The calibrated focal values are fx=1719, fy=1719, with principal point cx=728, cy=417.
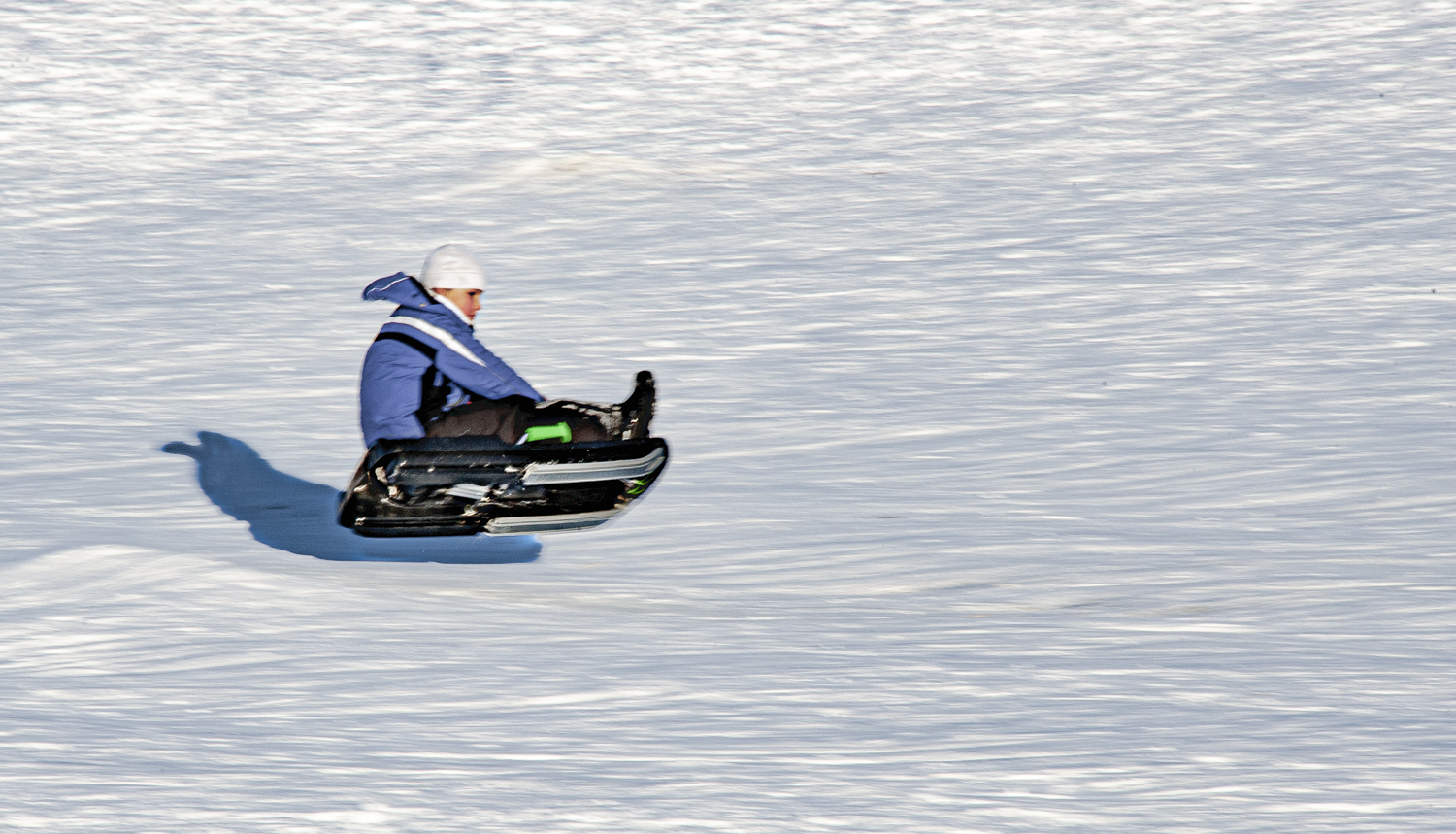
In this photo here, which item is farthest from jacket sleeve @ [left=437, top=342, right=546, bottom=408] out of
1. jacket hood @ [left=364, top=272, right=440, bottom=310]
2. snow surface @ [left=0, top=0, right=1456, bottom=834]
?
snow surface @ [left=0, top=0, right=1456, bottom=834]

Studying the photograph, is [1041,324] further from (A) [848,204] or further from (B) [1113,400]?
(A) [848,204]

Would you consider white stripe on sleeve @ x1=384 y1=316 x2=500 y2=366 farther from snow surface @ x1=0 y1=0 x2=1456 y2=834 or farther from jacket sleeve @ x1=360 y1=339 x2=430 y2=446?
snow surface @ x1=0 y1=0 x2=1456 y2=834

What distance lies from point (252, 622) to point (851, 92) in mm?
14857

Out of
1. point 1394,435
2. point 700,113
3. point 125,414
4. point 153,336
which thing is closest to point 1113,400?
point 1394,435

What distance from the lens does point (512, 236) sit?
15.9 meters

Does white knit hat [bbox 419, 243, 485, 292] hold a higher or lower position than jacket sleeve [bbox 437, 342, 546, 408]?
higher

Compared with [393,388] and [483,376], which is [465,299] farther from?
[393,388]

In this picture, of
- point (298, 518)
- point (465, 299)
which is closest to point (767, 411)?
point (298, 518)

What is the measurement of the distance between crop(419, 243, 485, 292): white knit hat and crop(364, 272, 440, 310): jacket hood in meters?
0.07

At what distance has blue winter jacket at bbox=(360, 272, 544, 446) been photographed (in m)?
7.36

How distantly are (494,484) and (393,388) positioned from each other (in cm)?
60

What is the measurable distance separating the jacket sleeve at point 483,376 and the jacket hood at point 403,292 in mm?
257

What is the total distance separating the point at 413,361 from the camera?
736 cm

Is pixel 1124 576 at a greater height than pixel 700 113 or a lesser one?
lesser
